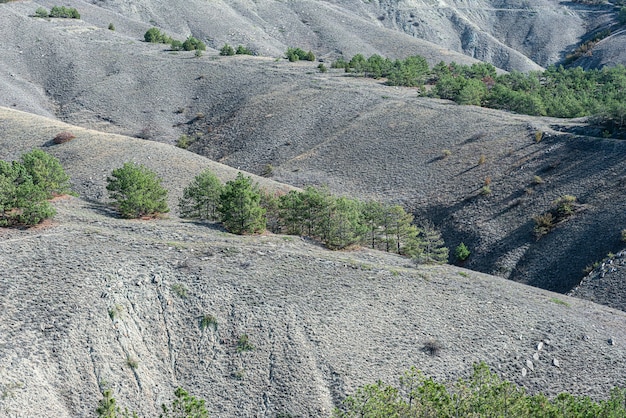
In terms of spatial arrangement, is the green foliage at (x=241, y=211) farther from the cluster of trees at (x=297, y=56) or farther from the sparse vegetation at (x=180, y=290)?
the cluster of trees at (x=297, y=56)

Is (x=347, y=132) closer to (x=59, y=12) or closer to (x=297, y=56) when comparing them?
(x=297, y=56)

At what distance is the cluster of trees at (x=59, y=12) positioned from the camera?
91994mm

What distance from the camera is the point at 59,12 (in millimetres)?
93375

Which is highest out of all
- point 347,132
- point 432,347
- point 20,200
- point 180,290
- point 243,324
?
point 20,200

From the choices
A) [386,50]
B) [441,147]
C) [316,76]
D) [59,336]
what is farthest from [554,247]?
[386,50]

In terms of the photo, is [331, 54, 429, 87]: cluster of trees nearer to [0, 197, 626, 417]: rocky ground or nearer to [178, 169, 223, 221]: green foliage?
[178, 169, 223, 221]: green foliage

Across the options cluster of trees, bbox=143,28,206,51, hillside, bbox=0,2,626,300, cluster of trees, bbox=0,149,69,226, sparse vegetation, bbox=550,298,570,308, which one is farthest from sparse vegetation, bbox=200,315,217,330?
cluster of trees, bbox=143,28,206,51

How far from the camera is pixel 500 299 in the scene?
2816 cm

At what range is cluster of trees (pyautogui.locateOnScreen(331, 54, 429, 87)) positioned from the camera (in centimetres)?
7575

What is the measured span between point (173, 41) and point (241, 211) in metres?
67.1

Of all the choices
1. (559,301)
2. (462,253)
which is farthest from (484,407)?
(462,253)

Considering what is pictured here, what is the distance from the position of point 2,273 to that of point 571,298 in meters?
28.1

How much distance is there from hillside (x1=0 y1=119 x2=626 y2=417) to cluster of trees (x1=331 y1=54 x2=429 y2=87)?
162 ft

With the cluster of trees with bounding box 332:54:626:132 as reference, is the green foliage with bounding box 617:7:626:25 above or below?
above
